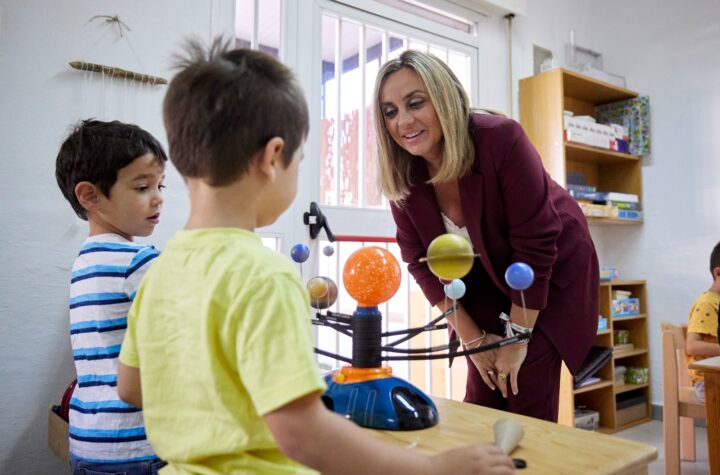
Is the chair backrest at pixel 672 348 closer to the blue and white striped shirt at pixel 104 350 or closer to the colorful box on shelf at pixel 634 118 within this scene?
the colorful box on shelf at pixel 634 118

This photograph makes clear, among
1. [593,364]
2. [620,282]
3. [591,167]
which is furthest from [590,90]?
[593,364]

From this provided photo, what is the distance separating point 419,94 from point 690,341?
1.87 m

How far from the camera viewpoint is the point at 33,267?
1.58m

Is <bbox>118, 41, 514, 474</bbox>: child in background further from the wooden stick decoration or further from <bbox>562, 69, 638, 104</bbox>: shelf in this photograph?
<bbox>562, 69, 638, 104</bbox>: shelf

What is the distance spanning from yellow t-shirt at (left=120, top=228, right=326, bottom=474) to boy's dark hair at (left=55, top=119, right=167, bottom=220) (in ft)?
1.52

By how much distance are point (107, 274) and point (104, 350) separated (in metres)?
0.13

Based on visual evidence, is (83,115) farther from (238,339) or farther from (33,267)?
(238,339)

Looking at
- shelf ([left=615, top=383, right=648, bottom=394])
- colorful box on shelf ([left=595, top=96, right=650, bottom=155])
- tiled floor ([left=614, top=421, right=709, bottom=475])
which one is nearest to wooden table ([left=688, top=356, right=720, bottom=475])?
tiled floor ([left=614, top=421, right=709, bottom=475])

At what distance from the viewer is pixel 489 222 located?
1.20 m

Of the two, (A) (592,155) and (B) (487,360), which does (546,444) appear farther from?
(A) (592,155)

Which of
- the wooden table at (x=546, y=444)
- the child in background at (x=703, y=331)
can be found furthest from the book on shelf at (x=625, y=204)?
the wooden table at (x=546, y=444)

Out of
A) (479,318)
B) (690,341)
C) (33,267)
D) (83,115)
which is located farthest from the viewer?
(690,341)

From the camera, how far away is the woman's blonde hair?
A: 1.16 m

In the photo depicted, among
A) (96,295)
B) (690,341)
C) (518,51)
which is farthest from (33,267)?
(518,51)
